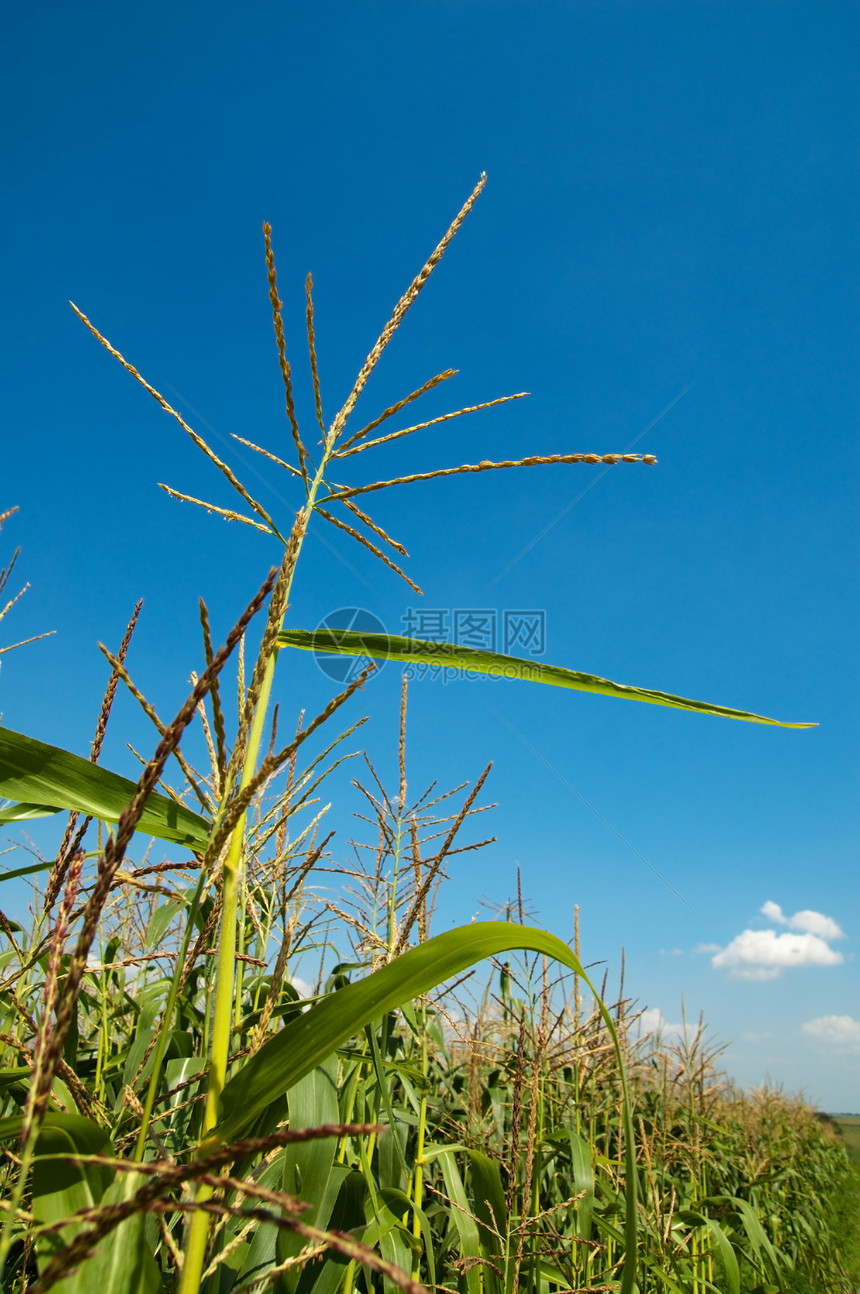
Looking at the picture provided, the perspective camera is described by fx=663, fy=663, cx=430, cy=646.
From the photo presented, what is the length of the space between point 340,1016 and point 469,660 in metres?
0.57

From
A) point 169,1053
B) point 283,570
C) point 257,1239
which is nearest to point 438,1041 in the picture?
point 169,1053

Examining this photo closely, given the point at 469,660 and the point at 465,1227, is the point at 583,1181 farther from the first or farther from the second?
the point at 469,660

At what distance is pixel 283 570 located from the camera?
0.75 metres

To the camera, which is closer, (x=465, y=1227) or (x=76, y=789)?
(x=76, y=789)

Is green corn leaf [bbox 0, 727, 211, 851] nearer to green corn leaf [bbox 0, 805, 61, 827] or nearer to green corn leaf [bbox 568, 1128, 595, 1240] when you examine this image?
green corn leaf [bbox 0, 805, 61, 827]

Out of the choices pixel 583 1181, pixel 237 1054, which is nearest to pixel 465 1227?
pixel 583 1181

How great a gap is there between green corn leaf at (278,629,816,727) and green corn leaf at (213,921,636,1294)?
1.34 ft

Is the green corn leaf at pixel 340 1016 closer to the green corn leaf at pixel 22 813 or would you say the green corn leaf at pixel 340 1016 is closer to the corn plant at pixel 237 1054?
the corn plant at pixel 237 1054

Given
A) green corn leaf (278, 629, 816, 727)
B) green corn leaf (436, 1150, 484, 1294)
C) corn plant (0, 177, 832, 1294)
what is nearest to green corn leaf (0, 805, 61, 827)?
corn plant (0, 177, 832, 1294)

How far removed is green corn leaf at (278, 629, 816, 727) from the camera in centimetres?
98

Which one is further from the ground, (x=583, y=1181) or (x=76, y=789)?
(x=76, y=789)

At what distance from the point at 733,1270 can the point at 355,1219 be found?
8.14ft

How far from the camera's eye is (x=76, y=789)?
87cm

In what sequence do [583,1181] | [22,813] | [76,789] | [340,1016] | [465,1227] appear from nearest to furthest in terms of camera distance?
[340,1016], [76,789], [22,813], [465,1227], [583,1181]
